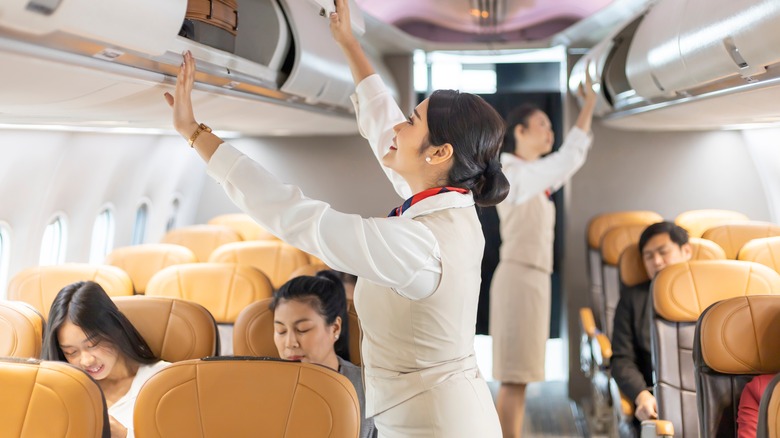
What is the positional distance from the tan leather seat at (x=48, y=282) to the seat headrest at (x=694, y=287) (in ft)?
8.34

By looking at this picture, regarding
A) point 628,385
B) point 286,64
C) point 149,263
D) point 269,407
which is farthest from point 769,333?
point 149,263

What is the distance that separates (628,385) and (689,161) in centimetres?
357

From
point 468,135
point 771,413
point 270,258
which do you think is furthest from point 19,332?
point 771,413

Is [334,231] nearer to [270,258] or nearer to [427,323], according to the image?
[427,323]

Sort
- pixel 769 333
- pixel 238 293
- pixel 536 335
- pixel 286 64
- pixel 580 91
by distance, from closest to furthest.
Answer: pixel 769 333
pixel 286 64
pixel 238 293
pixel 536 335
pixel 580 91

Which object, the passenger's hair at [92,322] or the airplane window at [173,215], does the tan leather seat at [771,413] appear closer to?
the passenger's hair at [92,322]

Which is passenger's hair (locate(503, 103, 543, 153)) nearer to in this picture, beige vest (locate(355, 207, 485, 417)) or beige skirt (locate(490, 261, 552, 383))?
beige skirt (locate(490, 261, 552, 383))

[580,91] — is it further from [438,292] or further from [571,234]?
[438,292]

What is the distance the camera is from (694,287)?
3.58 metres

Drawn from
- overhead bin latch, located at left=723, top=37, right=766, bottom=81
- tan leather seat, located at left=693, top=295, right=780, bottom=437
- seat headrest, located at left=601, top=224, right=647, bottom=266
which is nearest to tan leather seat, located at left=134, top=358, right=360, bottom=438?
tan leather seat, located at left=693, top=295, right=780, bottom=437

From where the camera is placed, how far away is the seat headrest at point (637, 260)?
4449 millimetres

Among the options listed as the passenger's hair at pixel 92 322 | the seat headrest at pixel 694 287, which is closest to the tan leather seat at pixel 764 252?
the seat headrest at pixel 694 287

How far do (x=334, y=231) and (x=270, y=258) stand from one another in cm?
334

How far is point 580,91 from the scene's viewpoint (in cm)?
609
